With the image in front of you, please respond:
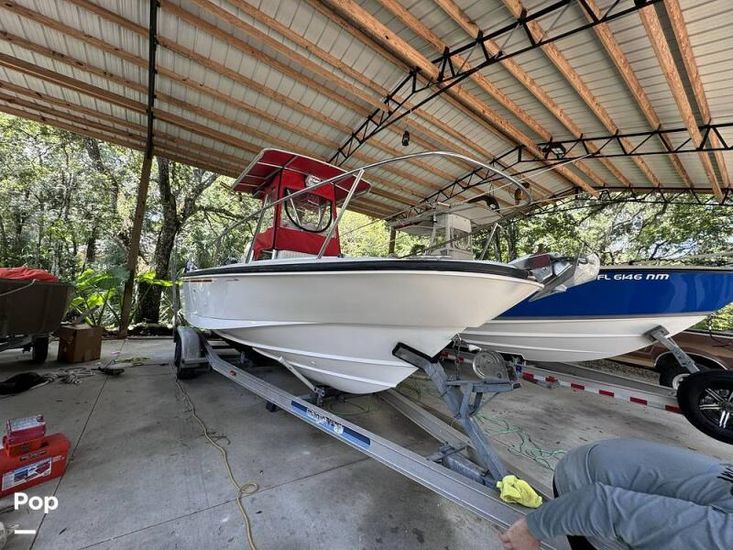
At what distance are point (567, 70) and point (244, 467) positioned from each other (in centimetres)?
552

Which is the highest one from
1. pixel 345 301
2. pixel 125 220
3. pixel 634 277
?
pixel 125 220

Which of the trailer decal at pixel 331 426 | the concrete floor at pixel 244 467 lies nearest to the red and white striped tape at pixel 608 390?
the concrete floor at pixel 244 467

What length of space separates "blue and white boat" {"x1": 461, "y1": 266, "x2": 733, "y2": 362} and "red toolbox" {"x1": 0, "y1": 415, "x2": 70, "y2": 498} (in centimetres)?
373

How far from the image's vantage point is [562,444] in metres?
2.77

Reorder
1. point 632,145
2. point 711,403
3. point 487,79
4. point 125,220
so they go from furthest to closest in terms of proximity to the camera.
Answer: point 125,220 < point 632,145 < point 487,79 < point 711,403

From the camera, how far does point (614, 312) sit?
3469 millimetres

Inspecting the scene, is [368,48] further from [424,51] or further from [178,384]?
[178,384]

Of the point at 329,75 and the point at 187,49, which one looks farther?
the point at 329,75

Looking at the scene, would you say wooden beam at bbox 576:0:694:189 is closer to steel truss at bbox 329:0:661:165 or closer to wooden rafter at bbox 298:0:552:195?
steel truss at bbox 329:0:661:165

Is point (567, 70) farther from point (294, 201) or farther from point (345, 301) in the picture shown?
point (345, 301)

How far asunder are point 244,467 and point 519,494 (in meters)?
1.70

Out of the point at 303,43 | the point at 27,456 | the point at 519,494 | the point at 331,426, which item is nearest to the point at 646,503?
the point at 519,494

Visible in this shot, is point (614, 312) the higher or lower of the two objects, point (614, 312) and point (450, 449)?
the higher

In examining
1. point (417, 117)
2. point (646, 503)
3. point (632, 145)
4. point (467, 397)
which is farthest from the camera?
point (632, 145)
